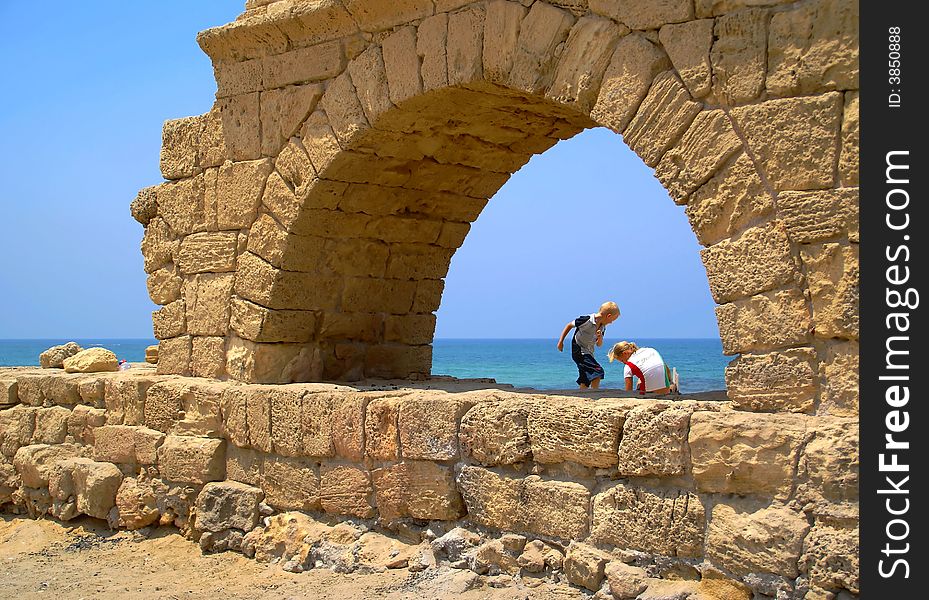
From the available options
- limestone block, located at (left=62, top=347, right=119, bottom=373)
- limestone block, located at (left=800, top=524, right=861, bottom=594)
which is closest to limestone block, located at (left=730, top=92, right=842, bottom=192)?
limestone block, located at (left=800, top=524, right=861, bottom=594)

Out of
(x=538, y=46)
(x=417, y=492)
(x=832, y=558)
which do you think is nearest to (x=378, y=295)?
(x=417, y=492)

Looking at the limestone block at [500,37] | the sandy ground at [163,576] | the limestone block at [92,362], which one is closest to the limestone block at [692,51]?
the limestone block at [500,37]

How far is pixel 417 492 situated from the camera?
5195 millimetres

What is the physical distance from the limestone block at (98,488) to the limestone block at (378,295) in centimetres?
189

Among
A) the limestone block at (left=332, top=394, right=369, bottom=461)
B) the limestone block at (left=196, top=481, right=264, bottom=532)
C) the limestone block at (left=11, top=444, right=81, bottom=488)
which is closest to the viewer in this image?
the limestone block at (left=332, top=394, right=369, bottom=461)

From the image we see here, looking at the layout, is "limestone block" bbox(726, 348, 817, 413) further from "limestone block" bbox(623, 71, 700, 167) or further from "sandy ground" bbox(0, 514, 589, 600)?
"sandy ground" bbox(0, 514, 589, 600)

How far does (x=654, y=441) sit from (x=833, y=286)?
1.00m

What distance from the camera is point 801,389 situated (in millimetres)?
4043

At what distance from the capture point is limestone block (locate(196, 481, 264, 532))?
19.2ft

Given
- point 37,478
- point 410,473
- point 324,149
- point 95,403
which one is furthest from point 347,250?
point 37,478

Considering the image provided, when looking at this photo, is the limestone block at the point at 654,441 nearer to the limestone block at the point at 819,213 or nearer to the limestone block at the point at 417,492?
the limestone block at the point at 819,213

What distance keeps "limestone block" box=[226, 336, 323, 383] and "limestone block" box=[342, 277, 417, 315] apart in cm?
43
